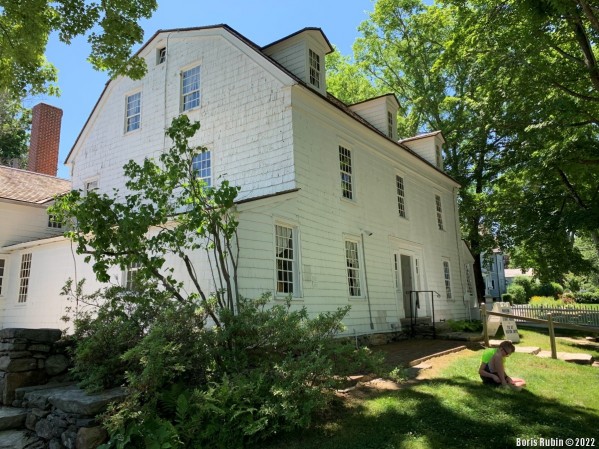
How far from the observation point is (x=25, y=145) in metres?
35.7

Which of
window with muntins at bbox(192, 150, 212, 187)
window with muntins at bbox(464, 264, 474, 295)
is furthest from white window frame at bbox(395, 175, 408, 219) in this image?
window with muntins at bbox(192, 150, 212, 187)

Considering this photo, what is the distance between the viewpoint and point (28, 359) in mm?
7020

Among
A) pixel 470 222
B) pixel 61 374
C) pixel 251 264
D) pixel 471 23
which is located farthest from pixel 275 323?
pixel 470 222

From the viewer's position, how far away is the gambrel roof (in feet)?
55.5

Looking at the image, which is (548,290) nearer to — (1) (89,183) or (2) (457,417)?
(1) (89,183)

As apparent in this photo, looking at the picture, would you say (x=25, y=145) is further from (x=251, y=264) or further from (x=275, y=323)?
(x=275, y=323)

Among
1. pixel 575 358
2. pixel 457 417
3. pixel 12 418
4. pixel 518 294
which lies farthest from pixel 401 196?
pixel 518 294

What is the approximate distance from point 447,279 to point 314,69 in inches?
447

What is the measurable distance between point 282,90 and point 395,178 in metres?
6.53

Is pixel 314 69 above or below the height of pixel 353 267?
above

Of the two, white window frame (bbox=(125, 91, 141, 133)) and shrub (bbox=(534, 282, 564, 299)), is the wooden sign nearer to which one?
white window frame (bbox=(125, 91, 141, 133))

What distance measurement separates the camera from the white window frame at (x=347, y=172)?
1348 centimetres

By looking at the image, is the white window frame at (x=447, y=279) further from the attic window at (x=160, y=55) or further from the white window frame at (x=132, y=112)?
the attic window at (x=160, y=55)

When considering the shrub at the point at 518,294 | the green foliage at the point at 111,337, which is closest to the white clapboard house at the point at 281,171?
the green foliage at the point at 111,337
